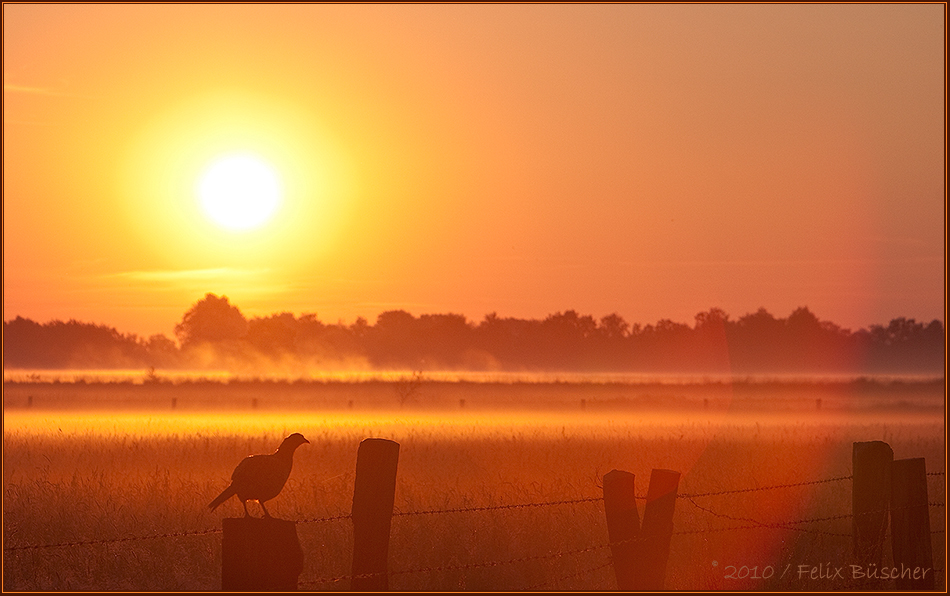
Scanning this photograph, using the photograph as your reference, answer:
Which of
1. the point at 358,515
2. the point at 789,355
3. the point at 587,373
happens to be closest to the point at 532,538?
the point at 358,515

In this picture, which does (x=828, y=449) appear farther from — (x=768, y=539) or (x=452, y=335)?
(x=452, y=335)

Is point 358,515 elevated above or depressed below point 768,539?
above

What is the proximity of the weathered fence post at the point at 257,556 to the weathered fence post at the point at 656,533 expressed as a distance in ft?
9.65

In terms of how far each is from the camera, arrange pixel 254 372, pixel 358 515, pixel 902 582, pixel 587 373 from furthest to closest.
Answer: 1. pixel 587 373
2. pixel 254 372
3. pixel 902 582
4. pixel 358 515

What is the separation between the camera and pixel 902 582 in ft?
30.6

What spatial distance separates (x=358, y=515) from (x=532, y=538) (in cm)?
601

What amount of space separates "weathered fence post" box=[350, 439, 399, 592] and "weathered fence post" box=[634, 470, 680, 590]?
2.15 meters

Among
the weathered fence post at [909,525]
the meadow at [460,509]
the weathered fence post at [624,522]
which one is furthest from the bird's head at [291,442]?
the weathered fence post at [909,525]

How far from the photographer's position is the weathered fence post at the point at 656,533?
7961mm

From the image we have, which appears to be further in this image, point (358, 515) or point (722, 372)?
point (722, 372)

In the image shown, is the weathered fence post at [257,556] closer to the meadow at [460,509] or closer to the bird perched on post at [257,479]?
the meadow at [460,509]

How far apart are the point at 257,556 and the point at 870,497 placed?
18.9ft

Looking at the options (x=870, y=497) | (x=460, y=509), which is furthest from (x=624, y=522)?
(x=870, y=497)

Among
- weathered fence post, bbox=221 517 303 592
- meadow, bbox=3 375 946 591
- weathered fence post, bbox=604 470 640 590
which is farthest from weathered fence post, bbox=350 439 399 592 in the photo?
weathered fence post, bbox=604 470 640 590
